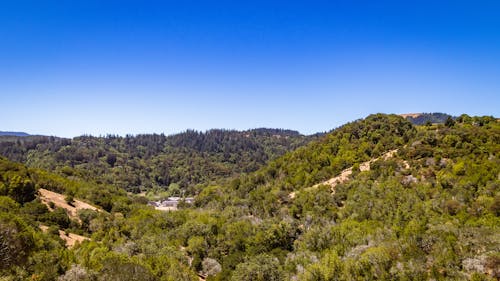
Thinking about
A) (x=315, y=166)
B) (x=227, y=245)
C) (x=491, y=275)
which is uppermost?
(x=315, y=166)

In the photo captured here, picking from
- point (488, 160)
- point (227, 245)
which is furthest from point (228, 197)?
point (488, 160)

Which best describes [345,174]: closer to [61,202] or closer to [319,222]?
[319,222]

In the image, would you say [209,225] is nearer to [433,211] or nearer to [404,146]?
[433,211]

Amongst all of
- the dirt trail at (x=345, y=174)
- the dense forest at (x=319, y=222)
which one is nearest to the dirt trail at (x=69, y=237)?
the dense forest at (x=319, y=222)

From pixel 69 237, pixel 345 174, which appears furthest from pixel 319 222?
pixel 69 237

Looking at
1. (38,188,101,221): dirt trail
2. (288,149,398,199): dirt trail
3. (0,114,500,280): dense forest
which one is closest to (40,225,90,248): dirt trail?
(0,114,500,280): dense forest

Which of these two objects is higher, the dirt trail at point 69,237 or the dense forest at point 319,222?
the dense forest at point 319,222

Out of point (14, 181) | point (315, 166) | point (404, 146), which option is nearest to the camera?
point (14, 181)

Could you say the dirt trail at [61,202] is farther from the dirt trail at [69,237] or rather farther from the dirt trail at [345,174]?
the dirt trail at [345,174]
